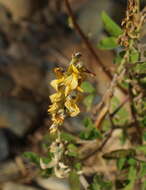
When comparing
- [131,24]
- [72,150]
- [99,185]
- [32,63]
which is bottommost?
[99,185]

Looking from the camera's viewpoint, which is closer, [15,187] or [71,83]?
[71,83]

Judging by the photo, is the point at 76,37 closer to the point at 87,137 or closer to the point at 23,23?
the point at 23,23

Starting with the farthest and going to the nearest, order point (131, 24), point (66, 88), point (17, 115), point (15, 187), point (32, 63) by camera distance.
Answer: point (32, 63)
point (17, 115)
point (15, 187)
point (131, 24)
point (66, 88)

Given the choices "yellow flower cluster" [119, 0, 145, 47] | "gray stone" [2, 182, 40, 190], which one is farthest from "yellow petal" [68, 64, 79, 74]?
"gray stone" [2, 182, 40, 190]

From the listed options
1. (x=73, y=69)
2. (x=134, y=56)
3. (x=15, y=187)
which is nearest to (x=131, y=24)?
(x=134, y=56)

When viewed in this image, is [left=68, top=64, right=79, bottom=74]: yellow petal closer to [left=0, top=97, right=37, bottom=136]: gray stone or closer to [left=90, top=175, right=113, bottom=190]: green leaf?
[left=90, top=175, right=113, bottom=190]: green leaf

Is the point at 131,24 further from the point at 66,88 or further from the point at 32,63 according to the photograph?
the point at 32,63

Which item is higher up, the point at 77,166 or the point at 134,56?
the point at 134,56

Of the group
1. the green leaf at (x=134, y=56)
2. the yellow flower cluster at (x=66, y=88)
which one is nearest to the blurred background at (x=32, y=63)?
the green leaf at (x=134, y=56)

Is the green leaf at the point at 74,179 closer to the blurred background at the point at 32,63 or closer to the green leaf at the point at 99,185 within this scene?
the green leaf at the point at 99,185
